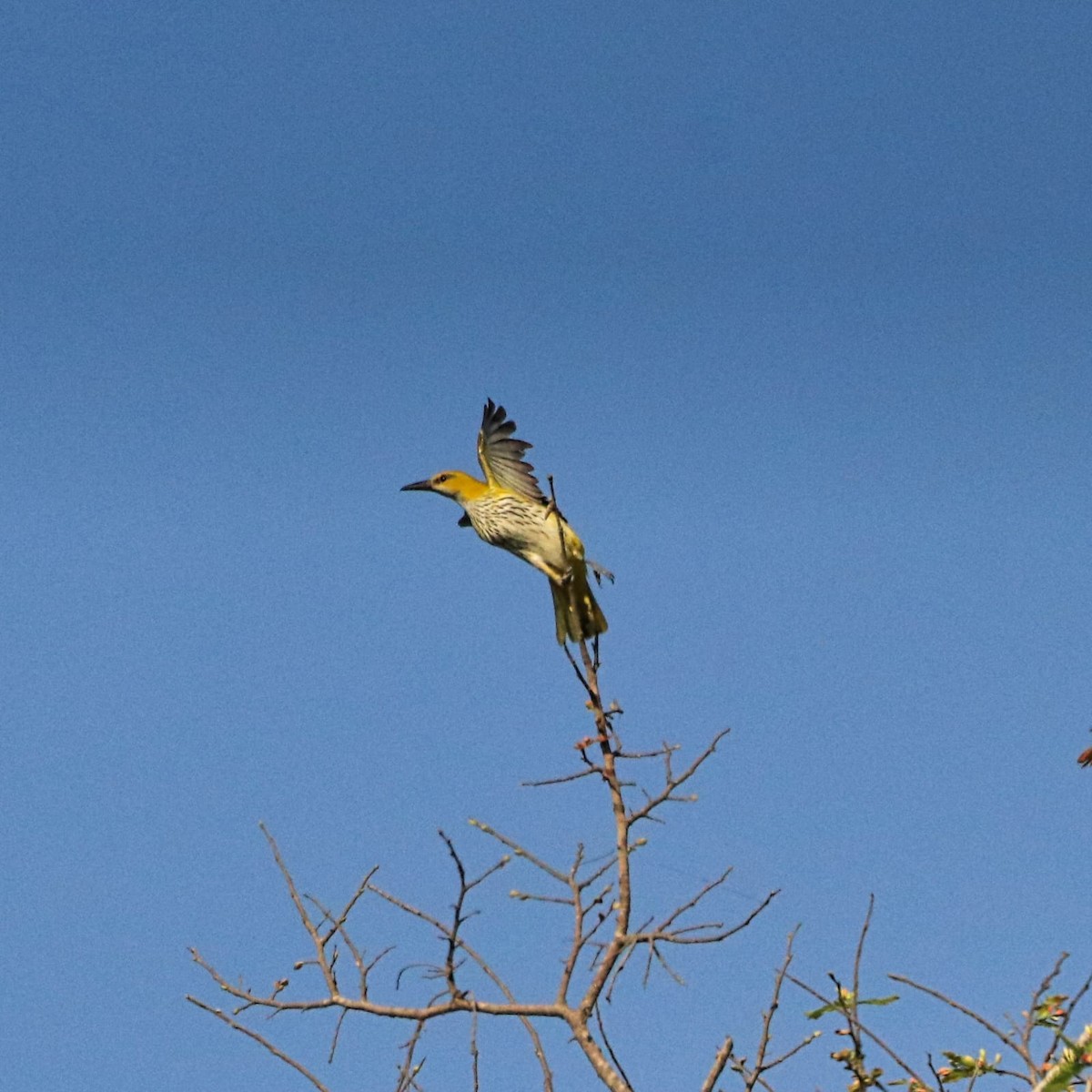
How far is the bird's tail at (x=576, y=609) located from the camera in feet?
20.3

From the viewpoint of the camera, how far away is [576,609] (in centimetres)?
618

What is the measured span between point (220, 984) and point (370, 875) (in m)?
0.53

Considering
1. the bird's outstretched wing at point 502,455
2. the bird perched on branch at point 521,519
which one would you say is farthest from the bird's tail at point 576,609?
the bird's outstretched wing at point 502,455

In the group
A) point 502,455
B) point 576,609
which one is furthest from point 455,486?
point 576,609

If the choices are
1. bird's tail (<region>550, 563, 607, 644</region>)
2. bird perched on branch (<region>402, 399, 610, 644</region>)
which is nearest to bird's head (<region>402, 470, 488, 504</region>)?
bird perched on branch (<region>402, 399, 610, 644</region>)

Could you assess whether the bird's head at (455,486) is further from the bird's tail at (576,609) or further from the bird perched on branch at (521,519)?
the bird's tail at (576,609)

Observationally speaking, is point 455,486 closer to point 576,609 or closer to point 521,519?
point 521,519

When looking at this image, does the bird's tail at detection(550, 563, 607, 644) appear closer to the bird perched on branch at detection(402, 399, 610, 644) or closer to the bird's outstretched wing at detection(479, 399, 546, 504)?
the bird perched on branch at detection(402, 399, 610, 644)

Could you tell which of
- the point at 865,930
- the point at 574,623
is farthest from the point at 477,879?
the point at 574,623

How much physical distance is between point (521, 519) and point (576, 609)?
0.54 meters

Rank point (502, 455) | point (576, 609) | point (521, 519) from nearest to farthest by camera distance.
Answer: point (576, 609) < point (521, 519) < point (502, 455)

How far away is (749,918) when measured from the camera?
412 cm

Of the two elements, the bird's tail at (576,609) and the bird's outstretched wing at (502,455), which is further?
the bird's outstretched wing at (502,455)

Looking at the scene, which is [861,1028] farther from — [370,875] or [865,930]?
[370,875]
